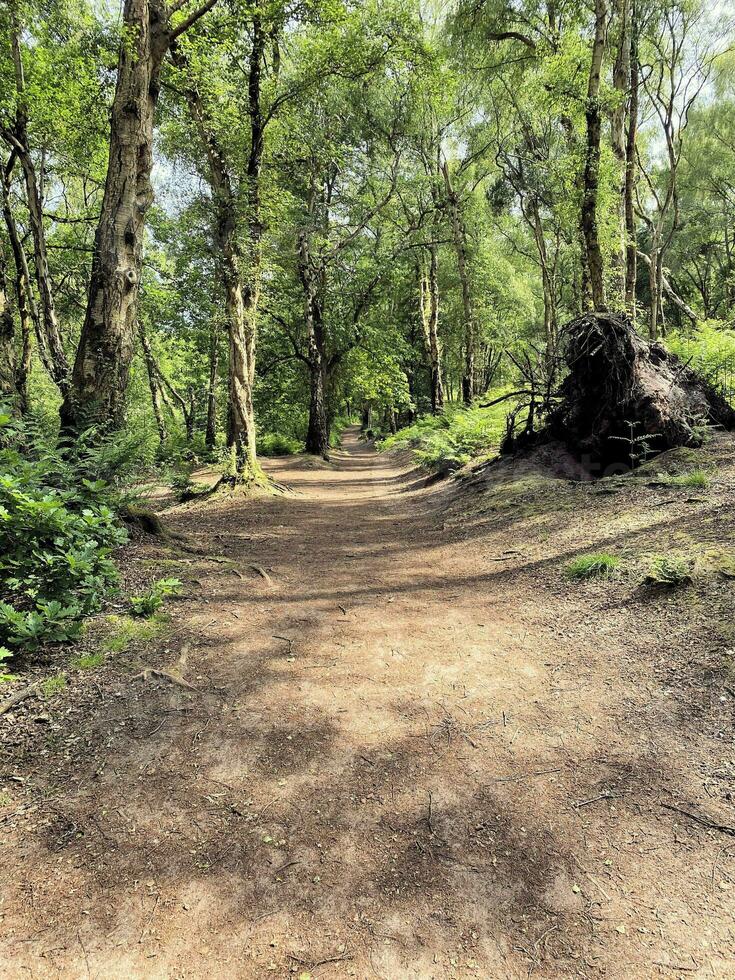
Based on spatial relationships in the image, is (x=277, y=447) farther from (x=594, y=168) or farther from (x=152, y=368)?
(x=594, y=168)

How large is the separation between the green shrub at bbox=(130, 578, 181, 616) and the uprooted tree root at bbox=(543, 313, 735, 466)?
6420 millimetres

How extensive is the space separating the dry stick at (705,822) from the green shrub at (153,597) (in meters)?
4.01

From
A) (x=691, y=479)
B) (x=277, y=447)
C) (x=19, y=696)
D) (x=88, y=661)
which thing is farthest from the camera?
(x=277, y=447)

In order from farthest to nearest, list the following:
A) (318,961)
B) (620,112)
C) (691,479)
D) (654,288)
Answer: (654,288) < (620,112) < (691,479) < (318,961)

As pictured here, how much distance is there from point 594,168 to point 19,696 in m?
12.2

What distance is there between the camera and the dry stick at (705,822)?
2.31 meters

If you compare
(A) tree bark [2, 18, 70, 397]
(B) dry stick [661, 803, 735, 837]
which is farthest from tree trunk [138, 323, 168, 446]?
(B) dry stick [661, 803, 735, 837]

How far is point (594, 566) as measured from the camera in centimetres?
511

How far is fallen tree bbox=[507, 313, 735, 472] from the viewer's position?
25.3ft

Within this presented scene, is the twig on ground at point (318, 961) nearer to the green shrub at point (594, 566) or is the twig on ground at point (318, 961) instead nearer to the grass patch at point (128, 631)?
the grass patch at point (128, 631)

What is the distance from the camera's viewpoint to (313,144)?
554 inches

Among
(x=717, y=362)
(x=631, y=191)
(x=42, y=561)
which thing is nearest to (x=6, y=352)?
(x=42, y=561)

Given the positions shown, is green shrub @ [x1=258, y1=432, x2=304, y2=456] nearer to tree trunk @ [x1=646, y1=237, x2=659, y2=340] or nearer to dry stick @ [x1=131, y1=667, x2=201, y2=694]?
tree trunk @ [x1=646, y1=237, x2=659, y2=340]

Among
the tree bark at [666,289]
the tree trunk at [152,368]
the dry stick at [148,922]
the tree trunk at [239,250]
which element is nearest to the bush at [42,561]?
the dry stick at [148,922]
